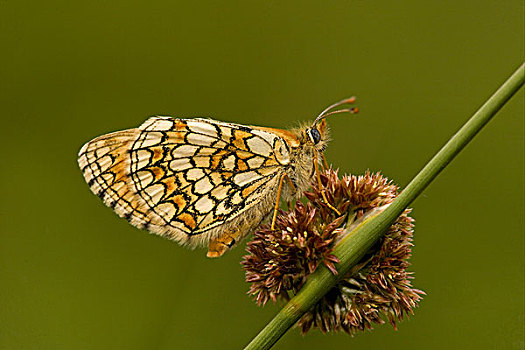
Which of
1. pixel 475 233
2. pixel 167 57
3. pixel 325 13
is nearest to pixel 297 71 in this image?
pixel 325 13

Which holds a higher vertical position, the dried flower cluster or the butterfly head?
the butterfly head

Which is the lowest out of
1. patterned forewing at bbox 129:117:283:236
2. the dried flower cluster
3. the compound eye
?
the dried flower cluster

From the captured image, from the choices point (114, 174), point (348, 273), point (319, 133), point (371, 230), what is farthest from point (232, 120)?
point (371, 230)

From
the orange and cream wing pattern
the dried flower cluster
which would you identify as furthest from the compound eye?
the dried flower cluster

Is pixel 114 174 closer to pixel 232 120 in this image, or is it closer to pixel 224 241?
pixel 224 241

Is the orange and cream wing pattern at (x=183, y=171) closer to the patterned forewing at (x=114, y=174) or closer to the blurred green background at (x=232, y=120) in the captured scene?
the patterned forewing at (x=114, y=174)

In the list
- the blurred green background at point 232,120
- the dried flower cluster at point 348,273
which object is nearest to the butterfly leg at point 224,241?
the dried flower cluster at point 348,273

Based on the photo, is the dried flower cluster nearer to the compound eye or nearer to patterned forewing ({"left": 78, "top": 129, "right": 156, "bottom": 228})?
the compound eye

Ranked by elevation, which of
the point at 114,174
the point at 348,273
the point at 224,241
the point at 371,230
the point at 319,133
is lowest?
the point at 348,273
